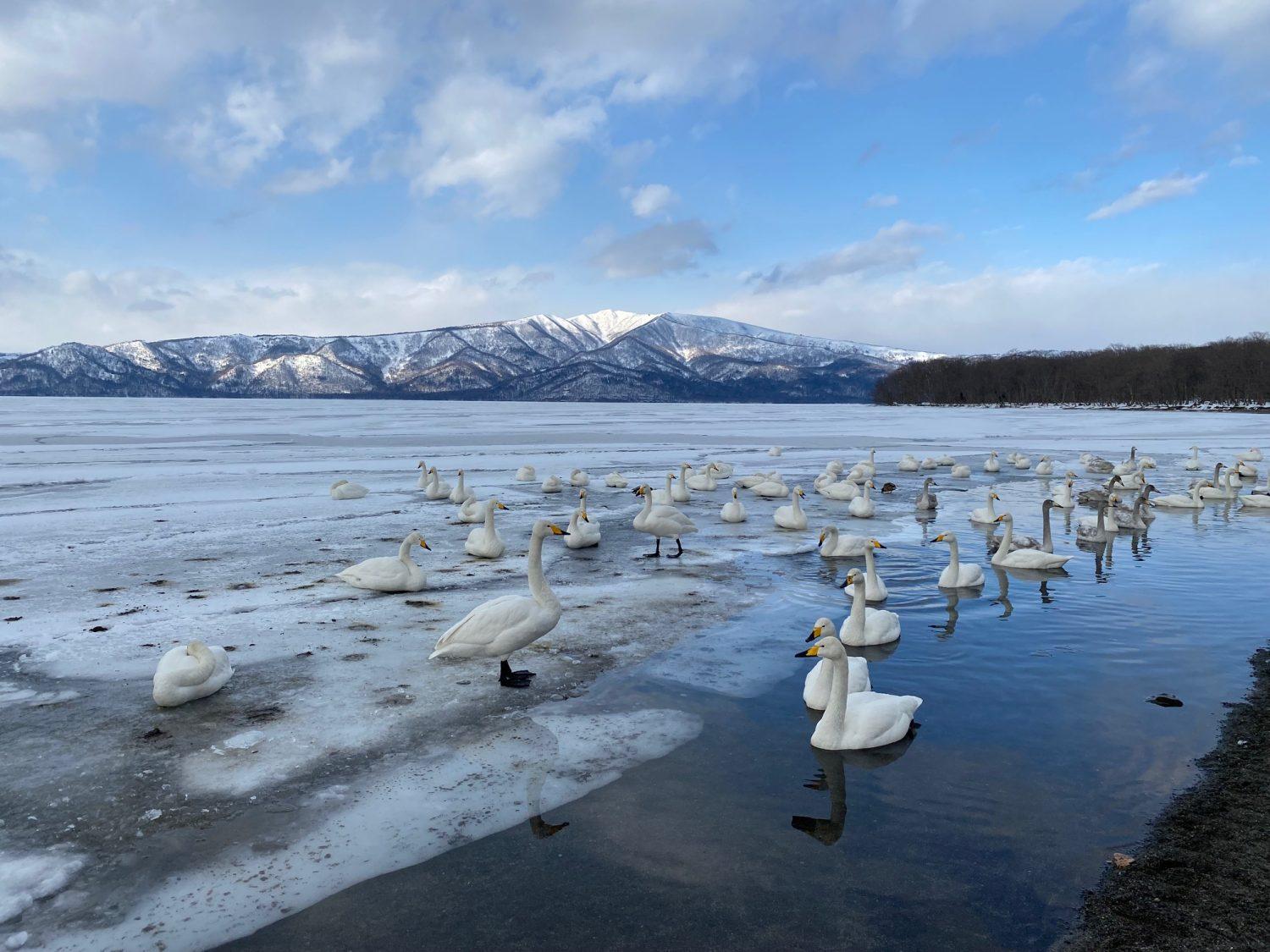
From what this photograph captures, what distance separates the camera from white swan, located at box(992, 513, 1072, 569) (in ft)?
38.6

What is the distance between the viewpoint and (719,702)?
22.5 feet

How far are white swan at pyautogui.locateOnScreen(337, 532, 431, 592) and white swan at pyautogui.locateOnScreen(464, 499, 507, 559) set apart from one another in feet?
7.09

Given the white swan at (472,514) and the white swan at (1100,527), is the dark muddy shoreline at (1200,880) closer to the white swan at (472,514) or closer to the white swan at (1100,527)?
the white swan at (1100,527)

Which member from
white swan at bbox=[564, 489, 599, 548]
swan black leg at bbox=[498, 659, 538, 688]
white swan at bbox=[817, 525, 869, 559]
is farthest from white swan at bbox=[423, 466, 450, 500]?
swan black leg at bbox=[498, 659, 538, 688]

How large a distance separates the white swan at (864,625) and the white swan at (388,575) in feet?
17.0

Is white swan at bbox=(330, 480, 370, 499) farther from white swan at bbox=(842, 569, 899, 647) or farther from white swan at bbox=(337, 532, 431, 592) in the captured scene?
white swan at bbox=(842, 569, 899, 647)

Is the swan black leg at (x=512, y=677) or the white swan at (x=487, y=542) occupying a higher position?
the white swan at (x=487, y=542)

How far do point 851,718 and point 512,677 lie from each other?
3.00m

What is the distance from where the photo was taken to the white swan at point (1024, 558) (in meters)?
11.8

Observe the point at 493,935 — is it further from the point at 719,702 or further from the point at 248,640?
the point at 248,640

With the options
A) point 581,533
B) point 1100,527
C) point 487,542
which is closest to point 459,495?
point 581,533

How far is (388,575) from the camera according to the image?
33.3ft

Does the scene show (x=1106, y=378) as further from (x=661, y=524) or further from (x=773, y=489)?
(x=661, y=524)

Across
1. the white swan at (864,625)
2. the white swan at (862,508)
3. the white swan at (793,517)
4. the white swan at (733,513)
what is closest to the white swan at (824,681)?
the white swan at (864,625)
